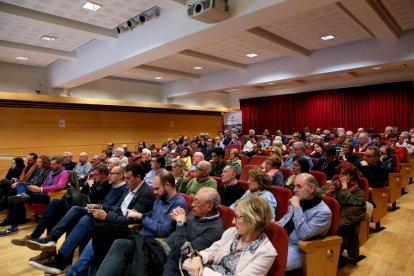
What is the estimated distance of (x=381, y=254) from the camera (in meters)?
3.02

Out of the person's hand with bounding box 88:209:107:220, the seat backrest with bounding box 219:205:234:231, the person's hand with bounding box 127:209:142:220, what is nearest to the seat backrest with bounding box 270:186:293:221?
the seat backrest with bounding box 219:205:234:231

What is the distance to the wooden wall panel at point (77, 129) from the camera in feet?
24.5

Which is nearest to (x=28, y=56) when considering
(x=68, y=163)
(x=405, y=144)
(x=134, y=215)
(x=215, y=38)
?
(x=68, y=163)

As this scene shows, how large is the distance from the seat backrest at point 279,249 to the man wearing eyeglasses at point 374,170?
258 centimetres

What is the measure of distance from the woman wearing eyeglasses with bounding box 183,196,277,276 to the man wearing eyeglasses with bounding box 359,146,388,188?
263 centimetres

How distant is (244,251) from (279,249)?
211 mm

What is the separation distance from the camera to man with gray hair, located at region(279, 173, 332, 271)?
2.04 m

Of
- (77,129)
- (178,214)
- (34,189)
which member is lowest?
(34,189)

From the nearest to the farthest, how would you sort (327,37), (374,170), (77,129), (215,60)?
(374,170) → (327,37) → (215,60) → (77,129)

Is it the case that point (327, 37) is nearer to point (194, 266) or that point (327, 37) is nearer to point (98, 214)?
point (98, 214)

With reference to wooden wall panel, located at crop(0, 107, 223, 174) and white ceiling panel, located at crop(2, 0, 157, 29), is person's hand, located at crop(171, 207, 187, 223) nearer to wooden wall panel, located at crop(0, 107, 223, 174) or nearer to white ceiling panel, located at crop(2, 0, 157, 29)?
white ceiling panel, located at crop(2, 0, 157, 29)

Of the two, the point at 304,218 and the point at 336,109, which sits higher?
the point at 336,109

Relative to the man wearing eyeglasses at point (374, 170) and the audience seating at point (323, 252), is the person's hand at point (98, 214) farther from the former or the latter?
the man wearing eyeglasses at point (374, 170)

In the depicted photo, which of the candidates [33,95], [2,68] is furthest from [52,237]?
[2,68]
